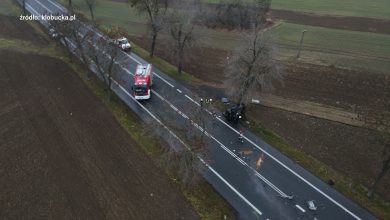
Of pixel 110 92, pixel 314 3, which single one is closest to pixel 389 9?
pixel 314 3

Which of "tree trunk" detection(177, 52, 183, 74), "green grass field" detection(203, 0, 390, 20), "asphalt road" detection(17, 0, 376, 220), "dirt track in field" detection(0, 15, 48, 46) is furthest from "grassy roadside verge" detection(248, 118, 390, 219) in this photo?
"green grass field" detection(203, 0, 390, 20)

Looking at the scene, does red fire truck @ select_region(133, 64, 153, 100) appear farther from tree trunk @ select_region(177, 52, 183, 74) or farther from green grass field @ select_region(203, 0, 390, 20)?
green grass field @ select_region(203, 0, 390, 20)

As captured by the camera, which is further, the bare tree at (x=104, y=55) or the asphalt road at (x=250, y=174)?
the bare tree at (x=104, y=55)

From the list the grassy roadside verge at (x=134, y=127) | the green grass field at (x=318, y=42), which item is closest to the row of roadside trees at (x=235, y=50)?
the grassy roadside verge at (x=134, y=127)

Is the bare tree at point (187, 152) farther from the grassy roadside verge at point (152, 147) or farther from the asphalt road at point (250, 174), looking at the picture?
the grassy roadside verge at point (152, 147)

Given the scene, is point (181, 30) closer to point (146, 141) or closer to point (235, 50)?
point (235, 50)

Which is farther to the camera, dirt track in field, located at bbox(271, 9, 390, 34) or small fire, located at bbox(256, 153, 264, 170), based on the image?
dirt track in field, located at bbox(271, 9, 390, 34)
